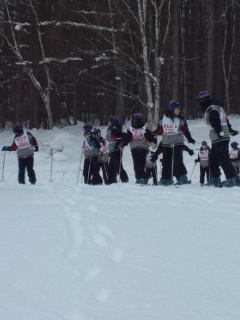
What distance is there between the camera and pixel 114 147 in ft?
36.7

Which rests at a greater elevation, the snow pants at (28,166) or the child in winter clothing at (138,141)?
the child in winter clothing at (138,141)

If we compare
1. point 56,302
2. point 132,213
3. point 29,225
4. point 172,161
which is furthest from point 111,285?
point 172,161

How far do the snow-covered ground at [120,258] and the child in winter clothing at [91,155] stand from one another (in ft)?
16.2

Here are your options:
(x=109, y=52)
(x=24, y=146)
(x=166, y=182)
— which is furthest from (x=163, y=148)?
(x=109, y=52)

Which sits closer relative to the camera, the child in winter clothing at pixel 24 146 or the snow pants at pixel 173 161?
the snow pants at pixel 173 161

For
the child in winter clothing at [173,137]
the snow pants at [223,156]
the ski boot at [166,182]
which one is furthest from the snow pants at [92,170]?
the snow pants at [223,156]

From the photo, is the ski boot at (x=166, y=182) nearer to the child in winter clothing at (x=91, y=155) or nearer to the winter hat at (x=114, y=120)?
the winter hat at (x=114, y=120)

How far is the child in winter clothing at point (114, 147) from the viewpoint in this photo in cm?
1075

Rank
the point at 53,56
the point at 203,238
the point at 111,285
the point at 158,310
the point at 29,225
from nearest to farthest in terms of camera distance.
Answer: the point at 158,310, the point at 111,285, the point at 203,238, the point at 29,225, the point at 53,56

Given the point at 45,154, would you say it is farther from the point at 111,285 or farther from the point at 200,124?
the point at 111,285

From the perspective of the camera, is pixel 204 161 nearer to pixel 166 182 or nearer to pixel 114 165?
pixel 114 165

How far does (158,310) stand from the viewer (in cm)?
306

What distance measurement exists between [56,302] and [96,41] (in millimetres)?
22875

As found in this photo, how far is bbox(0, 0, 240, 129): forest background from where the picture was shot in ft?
64.7
